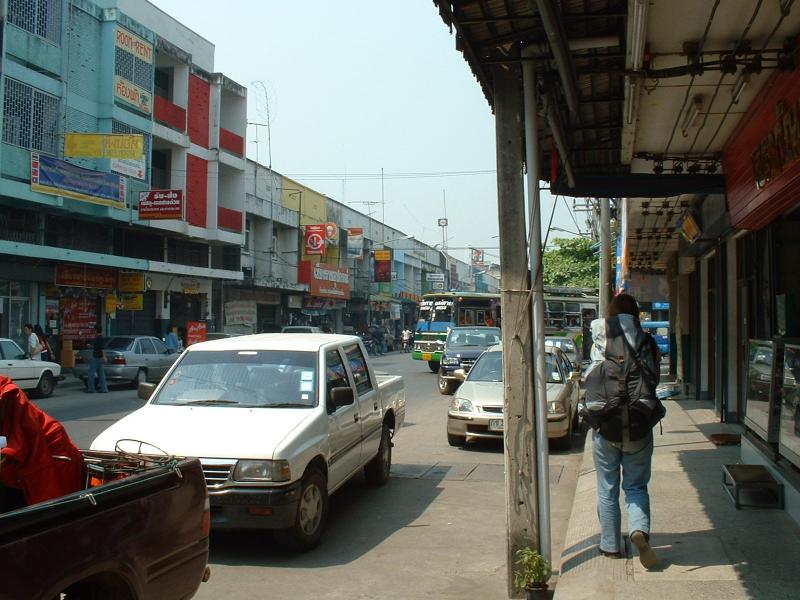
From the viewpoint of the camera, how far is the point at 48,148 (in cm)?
2559

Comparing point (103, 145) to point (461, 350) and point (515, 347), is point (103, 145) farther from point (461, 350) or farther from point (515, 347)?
point (515, 347)

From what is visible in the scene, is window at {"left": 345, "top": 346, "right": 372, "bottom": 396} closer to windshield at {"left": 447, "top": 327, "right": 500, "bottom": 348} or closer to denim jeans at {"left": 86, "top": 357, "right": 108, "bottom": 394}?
windshield at {"left": 447, "top": 327, "right": 500, "bottom": 348}

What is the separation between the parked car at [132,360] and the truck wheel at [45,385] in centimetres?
177

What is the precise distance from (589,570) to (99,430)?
10509mm

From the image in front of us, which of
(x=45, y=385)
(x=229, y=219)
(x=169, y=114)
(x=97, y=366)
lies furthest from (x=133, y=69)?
(x=45, y=385)

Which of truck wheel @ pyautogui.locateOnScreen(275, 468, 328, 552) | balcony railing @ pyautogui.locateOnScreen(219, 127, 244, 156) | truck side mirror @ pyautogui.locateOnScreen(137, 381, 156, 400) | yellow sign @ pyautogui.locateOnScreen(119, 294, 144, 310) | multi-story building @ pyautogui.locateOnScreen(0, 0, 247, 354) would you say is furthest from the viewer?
balcony railing @ pyautogui.locateOnScreen(219, 127, 244, 156)

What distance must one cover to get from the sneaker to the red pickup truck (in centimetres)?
281

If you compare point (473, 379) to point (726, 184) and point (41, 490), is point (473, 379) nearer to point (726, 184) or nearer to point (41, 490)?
point (726, 184)

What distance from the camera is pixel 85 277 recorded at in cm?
2831

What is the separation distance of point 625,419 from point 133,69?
2861 centimetres

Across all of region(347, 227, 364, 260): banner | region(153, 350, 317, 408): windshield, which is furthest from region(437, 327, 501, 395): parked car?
region(347, 227, 364, 260): banner

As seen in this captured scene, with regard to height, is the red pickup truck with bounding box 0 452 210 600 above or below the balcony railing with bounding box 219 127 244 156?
below

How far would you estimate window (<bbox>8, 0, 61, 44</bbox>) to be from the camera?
2420cm

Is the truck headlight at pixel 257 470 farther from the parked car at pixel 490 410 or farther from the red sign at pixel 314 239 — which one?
the red sign at pixel 314 239
